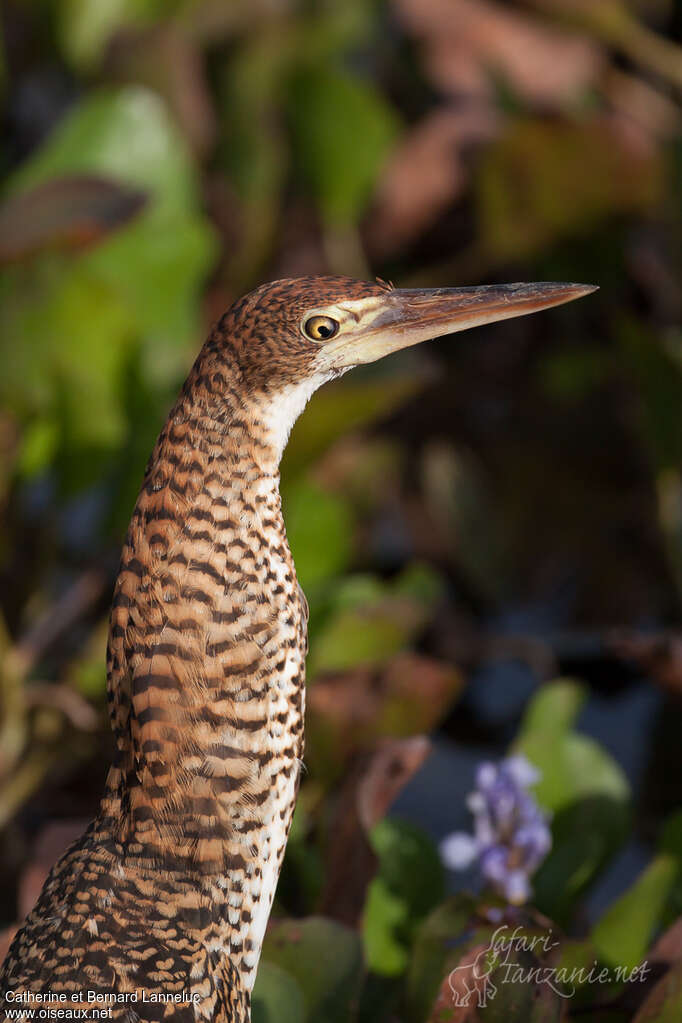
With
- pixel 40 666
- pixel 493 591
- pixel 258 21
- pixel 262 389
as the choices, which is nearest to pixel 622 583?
pixel 493 591

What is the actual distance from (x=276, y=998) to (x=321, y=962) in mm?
90

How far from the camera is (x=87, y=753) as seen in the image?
289cm

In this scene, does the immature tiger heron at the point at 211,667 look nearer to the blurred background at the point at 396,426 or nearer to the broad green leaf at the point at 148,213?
the blurred background at the point at 396,426

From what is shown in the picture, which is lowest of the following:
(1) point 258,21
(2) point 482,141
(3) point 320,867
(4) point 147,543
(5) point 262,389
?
(3) point 320,867

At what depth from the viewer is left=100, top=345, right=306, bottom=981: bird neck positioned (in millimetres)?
1552

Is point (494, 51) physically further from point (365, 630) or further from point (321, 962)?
point (321, 962)

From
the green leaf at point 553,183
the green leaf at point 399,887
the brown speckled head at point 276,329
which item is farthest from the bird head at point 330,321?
the green leaf at point 553,183

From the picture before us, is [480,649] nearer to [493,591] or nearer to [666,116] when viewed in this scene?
[493,591]

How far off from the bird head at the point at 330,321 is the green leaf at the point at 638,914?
1.02 metres

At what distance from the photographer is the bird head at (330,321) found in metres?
1.55

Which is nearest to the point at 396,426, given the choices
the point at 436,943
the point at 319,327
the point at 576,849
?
the point at 576,849

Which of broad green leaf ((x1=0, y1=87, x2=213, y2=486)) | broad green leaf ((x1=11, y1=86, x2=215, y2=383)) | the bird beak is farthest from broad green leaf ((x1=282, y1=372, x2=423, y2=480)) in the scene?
the bird beak

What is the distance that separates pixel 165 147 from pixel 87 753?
1.48 meters

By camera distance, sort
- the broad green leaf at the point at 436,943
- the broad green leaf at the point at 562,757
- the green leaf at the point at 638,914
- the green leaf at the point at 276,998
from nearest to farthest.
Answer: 1. the green leaf at the point at 276,998
2. the broad green leaf at the point at 436,943
3. the green leaf at the point at 638,914
4. the broad green leaf at the point at 562,757
